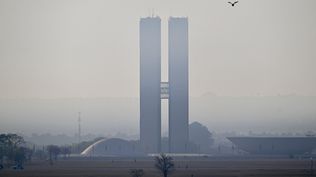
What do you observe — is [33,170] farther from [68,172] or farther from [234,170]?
[234,170]

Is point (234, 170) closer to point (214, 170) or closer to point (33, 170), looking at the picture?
point (214, 170)

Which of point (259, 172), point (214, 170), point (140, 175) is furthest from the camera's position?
point (214, 170)

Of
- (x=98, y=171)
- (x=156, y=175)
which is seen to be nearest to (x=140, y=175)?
(x=156, y=175)

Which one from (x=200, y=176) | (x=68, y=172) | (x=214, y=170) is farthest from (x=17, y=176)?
(x=214, y=170)

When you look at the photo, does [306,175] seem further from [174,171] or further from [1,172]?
[1,172]

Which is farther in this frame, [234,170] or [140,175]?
[234,170]

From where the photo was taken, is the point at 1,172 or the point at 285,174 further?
the point at 1,172

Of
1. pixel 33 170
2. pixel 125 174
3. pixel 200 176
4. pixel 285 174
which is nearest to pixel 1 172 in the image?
pixel 33 170

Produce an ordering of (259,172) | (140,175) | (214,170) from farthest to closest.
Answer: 1. (214,170)
2. (259,172)
3. (140,175)
